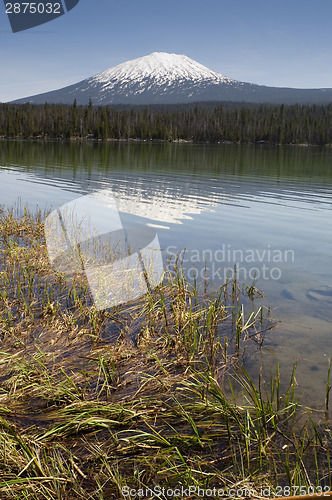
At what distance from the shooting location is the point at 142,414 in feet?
14.0

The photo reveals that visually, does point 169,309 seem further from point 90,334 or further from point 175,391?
point 175,391

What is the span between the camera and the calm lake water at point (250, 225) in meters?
6.56

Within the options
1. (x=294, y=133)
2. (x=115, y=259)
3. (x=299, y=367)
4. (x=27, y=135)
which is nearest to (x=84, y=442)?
(x=299, y=367)
